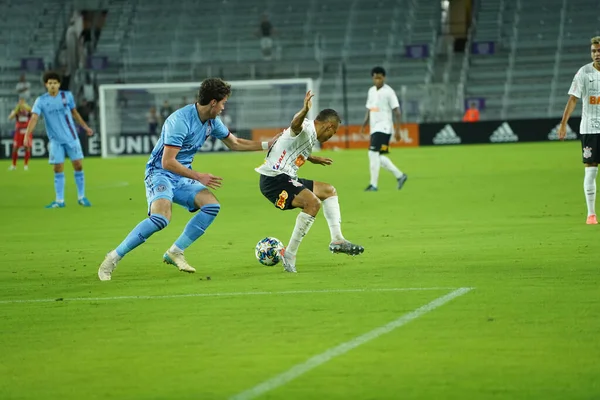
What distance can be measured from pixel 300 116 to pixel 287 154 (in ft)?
2.51

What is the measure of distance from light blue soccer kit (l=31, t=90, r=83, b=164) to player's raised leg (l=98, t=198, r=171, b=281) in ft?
33.7

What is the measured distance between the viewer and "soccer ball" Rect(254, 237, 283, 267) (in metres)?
11.4

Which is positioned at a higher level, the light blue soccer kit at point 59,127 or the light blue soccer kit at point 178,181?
the light blue soccer kit at point 178,181

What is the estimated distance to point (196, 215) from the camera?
11.2 metres

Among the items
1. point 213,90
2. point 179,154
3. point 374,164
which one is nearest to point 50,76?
point 374,164

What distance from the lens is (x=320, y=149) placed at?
4166 centimetres

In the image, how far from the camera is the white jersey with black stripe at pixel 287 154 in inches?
442

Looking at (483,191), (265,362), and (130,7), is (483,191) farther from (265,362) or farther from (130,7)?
(130,7)

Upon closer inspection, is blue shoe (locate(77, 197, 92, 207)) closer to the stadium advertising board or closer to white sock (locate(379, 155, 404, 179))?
white sock (locate(379, 155, 404, 179))

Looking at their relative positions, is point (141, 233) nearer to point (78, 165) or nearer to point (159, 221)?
point (159, 221)

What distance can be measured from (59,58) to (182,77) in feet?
19.7

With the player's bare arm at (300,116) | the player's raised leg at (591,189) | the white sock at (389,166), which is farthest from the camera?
the white sock at (389,166)

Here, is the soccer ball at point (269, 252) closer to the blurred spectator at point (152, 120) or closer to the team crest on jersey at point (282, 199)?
the team crest on jersey at point (282, 199)

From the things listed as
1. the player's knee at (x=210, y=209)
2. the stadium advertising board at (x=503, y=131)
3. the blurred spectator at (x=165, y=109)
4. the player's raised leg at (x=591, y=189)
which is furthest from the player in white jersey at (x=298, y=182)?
the blurred spectator at (x=165, y=109)
